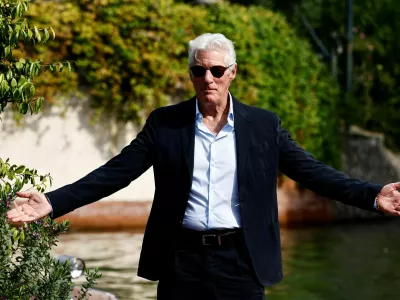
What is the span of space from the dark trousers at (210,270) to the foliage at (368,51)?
1402cm

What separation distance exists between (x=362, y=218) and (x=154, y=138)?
13096 mm

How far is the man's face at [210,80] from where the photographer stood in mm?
4984

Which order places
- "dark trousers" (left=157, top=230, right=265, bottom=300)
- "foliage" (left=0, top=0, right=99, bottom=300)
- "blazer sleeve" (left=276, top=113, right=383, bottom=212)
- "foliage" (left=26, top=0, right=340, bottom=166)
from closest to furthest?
"dark trousers" (left=157, top=230, right=265, bottom=300)
"blazer sleeve" (left=276, top=113, right=383, bottom=212)
"foliage" (left=0, top=0, right=99, bottom=300)
"foliage" (left=26, top=0, right=340, bottom=166)

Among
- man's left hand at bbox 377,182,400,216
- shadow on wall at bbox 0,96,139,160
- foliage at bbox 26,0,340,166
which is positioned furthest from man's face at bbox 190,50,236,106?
shadow on wall at bbox 0,96,139,160

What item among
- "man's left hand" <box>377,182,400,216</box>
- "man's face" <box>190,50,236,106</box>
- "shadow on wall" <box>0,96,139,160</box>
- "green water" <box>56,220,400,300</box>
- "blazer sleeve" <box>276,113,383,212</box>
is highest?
"man's face" <box>190,50,236,106</box>

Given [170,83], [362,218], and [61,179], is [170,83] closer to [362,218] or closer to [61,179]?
[61,179]

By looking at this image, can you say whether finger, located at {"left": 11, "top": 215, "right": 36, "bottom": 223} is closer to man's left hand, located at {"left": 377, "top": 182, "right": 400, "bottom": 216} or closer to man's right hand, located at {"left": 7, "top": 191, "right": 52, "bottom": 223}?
man's right hand, located at {"left": 7, "top": 191, "right": 52, "bottom": 223}

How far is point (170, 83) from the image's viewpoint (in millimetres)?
15812

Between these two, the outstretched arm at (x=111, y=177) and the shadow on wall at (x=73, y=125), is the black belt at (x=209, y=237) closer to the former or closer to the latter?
the outstretched arm at (x=111, y=177)

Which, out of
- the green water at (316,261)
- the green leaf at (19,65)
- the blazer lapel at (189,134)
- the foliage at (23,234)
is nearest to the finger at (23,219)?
the foliage at (23,234)

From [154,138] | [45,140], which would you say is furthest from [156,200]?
[45,140]

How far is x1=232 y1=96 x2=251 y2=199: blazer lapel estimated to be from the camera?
497 cm

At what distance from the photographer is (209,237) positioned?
4875 millimetres

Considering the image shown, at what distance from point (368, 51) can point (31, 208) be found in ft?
52.5
